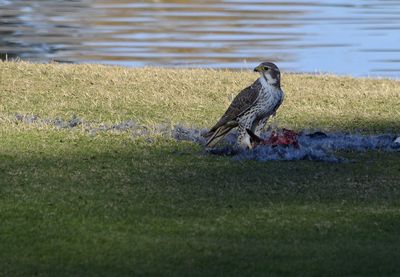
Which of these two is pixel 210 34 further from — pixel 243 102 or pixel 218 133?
pixel 243 102

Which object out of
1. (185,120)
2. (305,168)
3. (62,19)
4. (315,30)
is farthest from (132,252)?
(62,19)

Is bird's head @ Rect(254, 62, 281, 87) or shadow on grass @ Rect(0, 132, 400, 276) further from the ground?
bird's head @ Rect(254, 62, 281, 87)

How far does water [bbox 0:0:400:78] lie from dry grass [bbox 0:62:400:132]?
3.28 meters

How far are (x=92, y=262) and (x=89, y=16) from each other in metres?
22.7

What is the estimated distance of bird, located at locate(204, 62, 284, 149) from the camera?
10141 millimetres

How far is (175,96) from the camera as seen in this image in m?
14.0

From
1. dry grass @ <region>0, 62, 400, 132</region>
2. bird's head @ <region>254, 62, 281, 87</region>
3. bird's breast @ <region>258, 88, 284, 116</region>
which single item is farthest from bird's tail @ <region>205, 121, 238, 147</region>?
dry grass @ <region>0, 62, 400, 132</region>

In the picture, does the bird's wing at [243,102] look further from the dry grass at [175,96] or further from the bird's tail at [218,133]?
the dry grass at [175,96]

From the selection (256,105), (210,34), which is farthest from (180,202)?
(210,34)

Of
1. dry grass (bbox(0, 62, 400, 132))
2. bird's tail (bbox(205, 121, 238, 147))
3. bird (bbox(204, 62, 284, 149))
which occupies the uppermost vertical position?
bird (bbox(204, 62, 284, 149))

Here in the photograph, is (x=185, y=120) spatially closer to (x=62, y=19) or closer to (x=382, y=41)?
(x=382, y=41)

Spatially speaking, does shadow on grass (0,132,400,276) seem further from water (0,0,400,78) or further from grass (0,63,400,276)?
water (0,0,400,78)

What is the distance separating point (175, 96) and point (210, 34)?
10.7 metres

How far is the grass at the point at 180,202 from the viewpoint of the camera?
6.81m
